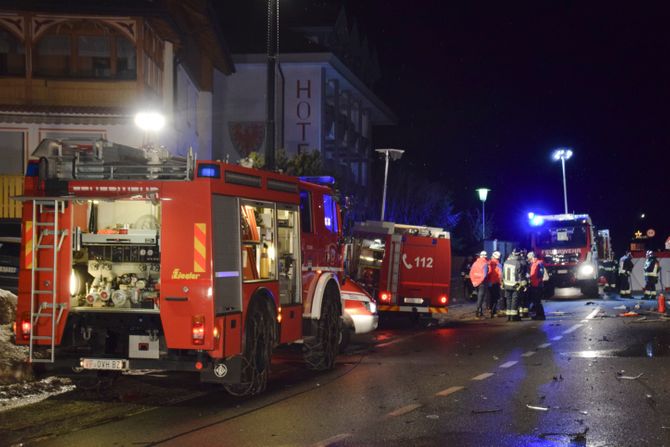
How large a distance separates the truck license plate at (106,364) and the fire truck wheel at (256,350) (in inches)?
48.7

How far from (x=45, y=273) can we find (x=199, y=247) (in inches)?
72.8

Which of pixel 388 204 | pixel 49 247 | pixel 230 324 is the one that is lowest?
pixel 230 324

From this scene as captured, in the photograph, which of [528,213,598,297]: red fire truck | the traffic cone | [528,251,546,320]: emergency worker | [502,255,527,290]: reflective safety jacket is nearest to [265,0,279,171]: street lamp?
[502,255,527,290]: reflective safety jacket

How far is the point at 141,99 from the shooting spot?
88.8ft

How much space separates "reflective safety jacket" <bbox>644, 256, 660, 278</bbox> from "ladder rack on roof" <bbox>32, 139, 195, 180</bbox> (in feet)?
79.9

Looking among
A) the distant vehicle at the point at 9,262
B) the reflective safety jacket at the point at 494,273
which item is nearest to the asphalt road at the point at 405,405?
the distant vehicle at the point at 9,262

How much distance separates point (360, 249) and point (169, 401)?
11.3 metres

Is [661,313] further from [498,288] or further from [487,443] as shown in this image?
[487,443]

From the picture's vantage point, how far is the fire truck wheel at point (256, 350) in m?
11.1

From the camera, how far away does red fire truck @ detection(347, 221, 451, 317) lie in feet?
71.6

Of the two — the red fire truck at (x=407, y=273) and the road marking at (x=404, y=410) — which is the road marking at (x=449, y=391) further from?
the red fire truck at (x=407, y=273)

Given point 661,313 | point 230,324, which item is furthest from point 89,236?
point 661,313

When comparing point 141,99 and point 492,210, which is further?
point 492,210

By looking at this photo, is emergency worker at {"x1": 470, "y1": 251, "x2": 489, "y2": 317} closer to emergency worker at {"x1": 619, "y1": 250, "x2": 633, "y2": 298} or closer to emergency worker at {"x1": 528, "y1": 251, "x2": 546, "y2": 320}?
emergency worker at {"x1": 528, "y1": 251, "x2": 546, "y2": 320}
